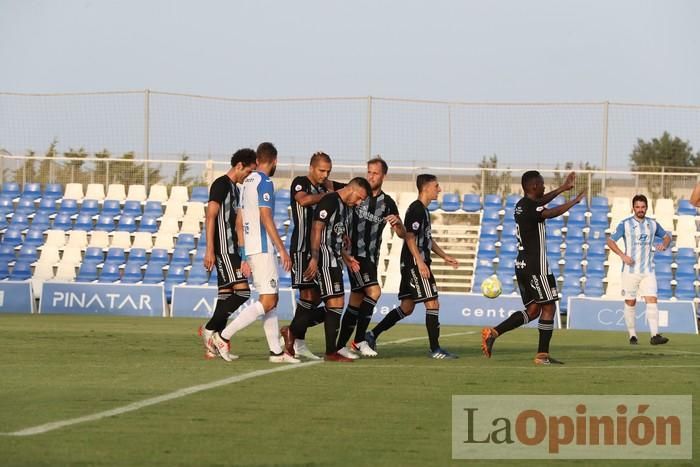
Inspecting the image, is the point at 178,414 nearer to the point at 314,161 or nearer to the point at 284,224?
the point at 314,161

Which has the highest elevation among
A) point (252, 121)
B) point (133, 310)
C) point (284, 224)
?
point (252, 121)

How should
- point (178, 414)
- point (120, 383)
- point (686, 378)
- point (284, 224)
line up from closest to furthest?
point (178, 414), point (120, 383), point (686, 378), point (284, 224)

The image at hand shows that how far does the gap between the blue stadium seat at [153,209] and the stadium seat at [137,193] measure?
0.27 metres

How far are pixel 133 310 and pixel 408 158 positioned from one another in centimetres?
791

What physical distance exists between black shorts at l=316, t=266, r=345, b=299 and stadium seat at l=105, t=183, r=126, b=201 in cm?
1810

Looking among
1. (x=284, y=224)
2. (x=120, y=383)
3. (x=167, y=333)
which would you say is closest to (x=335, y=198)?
(x=120, y=383)

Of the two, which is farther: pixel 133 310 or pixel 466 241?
pixel 466 241

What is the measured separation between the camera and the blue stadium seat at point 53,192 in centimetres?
3052

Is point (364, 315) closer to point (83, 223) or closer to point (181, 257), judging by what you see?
point (181, 257)

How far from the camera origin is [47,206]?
99.3 ft

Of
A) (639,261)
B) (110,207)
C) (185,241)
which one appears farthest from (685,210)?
(110,207)

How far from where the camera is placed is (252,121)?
30.3 meters

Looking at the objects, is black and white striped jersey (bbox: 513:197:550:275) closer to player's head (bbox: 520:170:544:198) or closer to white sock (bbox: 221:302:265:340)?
player's head (bbox: 520:170:544:198)

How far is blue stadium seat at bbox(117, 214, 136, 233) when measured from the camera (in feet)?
96.2
